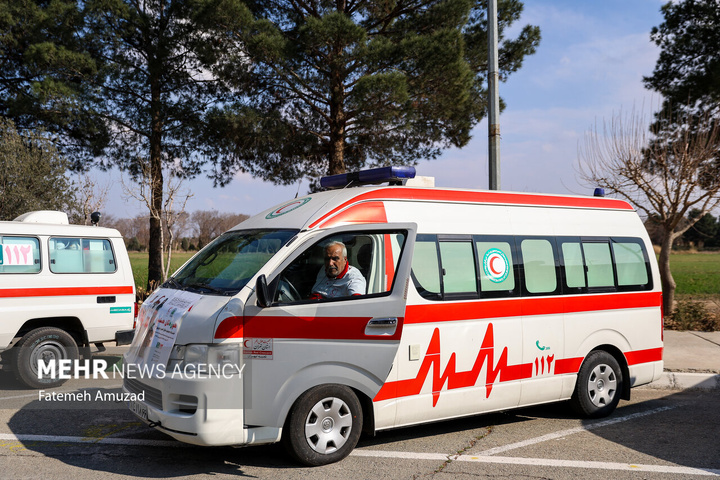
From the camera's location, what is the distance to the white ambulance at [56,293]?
7660mm

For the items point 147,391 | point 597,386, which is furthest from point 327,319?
point 597,386

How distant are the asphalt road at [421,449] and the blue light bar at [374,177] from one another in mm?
2450

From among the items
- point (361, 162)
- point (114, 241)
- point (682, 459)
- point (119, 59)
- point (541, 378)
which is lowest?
point (682, 459)

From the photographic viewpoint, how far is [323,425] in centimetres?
491

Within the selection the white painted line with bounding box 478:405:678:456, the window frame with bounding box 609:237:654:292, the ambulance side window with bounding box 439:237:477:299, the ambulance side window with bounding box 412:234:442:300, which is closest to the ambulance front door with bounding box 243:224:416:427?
the ambulance side window with bounding box 412:234:442:300

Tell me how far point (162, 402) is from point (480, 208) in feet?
11.0

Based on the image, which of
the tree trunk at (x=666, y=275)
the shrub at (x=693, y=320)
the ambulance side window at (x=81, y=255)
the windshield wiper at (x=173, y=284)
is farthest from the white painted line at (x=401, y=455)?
the tree trunk at (x=666, y=275)

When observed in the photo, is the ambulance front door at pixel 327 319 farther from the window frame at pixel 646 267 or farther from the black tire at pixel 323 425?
the window frame at pixel 646 267

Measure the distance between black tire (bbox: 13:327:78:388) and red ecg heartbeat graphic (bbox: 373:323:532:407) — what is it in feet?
16.1

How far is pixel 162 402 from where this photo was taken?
471 cm

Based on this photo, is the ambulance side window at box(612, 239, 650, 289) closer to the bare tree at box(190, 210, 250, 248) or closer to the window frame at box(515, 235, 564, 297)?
the window frame at box(515, 235, 564, 297)

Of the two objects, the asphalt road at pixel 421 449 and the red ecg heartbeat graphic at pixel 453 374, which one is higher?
the red ecg heartbeat graphic at pixel 453 374

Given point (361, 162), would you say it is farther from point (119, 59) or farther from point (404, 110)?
point (119, 59)

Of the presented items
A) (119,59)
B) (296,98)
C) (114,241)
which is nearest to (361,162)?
(296,98)
